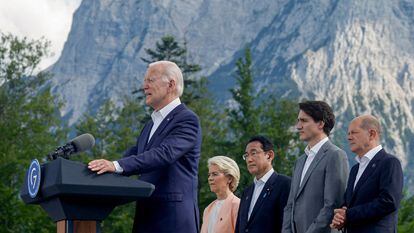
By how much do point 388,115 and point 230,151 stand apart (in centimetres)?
15833

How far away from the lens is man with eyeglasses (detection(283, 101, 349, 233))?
8.21 metres

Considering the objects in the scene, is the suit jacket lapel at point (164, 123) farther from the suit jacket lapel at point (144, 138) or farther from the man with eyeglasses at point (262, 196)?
the man with eyeglasses at point (262, 196)

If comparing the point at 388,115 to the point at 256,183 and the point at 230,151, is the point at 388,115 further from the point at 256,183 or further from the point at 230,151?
the point at 256,183

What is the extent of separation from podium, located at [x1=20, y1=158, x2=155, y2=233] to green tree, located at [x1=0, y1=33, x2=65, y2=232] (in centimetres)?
2750

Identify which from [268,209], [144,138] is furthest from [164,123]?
[268,209]

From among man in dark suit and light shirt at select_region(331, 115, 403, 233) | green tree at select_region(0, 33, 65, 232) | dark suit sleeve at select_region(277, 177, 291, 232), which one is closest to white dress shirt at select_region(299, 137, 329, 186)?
man in dark suit and light shirt at select_region(331, 115, 403, 233)

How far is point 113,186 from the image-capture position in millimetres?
5414

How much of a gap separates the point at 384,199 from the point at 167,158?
7.47 feet

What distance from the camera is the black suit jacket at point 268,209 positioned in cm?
923

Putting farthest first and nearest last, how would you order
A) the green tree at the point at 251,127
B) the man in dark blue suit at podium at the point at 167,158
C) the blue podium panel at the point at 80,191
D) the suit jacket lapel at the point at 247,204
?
the green tree at the point at 251,127
the suit jacket lapel at the point at 247,204
the man in dark blue suit at podium at the point at 167,158
the blue podium panel at the point at 80,191

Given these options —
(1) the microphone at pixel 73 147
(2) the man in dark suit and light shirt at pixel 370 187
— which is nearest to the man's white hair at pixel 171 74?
(1) the microphone at pixel 73 147

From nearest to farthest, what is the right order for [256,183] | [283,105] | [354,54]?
1. [256,183]
2. [283,105]
3. [354,54]

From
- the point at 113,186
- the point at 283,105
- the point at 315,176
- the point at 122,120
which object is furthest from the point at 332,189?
the point at 122,120

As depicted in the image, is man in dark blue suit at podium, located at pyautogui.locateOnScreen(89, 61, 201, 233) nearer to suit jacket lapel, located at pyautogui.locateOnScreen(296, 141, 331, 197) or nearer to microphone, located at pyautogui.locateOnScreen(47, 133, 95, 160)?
microphone, located at pyautogui.locateOnScreen(47, 133, 95, 160)
